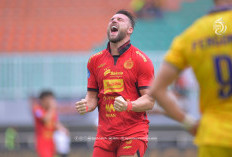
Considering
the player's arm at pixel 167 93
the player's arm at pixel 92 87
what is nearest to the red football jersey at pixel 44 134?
the player's arm at pixel 92 87

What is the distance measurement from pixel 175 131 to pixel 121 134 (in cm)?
877

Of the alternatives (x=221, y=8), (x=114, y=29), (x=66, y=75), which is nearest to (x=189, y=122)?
(x=221, y=8)

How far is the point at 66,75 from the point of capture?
14.6m

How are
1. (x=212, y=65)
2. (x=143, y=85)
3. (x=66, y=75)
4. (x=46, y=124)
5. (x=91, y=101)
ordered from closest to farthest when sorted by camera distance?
(x=212, y=65)
(x=143, y=85)
(x=91, y=101)
(x=46, y=124)
(x=66, y=75)

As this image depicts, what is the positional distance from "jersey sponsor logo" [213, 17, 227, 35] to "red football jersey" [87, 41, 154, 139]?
2.14 m

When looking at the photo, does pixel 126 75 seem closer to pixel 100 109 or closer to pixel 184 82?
pixel 100 109

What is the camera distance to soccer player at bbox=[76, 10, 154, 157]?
5.21 meters

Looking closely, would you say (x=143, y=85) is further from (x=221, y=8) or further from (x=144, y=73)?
(x=221, y=8)

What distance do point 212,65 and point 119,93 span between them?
2.33 meters

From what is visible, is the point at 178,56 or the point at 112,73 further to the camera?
the point at 112,73

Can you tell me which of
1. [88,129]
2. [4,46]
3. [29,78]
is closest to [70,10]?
[4,46]

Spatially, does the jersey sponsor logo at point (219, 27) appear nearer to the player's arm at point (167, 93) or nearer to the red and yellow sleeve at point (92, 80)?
the player's arm at point (167, 93)

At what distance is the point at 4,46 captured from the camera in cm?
1861

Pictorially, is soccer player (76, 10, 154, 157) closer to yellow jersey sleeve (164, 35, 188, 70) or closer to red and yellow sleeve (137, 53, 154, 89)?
red and yellow sleeve (137, 53, 154, 89)
